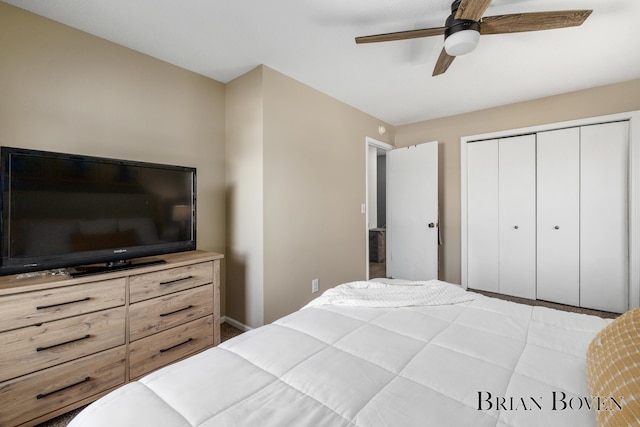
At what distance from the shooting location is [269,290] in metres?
2.47

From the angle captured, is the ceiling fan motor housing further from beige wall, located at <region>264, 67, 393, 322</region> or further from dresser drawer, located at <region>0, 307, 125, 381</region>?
dresser drawer, located at <region>0, 307, 125, 381</region>

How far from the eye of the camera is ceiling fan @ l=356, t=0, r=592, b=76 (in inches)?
58.6

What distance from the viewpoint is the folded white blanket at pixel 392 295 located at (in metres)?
1.53

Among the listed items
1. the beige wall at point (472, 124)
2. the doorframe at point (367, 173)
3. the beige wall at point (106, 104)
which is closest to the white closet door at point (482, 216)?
the beige wall at point (472, 124)

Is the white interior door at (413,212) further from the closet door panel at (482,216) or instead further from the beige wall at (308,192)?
the beige wall at (308,192)

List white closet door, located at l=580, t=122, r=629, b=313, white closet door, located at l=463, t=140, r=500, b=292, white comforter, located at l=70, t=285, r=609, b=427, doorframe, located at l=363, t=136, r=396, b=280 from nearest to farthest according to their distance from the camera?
white comforter, located at l=70, t=285, r=609, b=427
white closet door, located at l=580, t=122, r=629, b=313
white closet door, located at l=463, t=140, r=500, b=292
doorframe, located at l=363, t=136, r=396, b=280

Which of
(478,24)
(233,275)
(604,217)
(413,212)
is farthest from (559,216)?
(233,275)

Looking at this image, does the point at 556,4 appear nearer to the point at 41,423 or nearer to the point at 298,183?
the point at 298,183

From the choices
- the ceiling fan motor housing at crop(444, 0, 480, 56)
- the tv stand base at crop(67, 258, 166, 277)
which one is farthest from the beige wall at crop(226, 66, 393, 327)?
the ceiling fan motor housing at crop(444, 0, 480, 56)

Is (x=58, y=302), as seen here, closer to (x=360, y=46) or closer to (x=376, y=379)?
(x=376, y=379)

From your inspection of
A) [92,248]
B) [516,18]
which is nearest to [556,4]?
[516,18]

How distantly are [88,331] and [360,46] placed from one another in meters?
2.62

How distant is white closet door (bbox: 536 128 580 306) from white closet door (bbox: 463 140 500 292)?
44 cm

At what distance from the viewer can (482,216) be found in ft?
11.8
